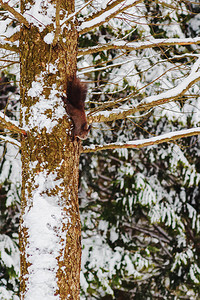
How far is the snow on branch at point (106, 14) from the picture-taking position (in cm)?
220

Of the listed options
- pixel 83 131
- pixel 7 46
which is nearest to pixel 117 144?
pixel 83 131

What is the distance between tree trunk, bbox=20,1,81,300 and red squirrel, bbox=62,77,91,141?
39 mm

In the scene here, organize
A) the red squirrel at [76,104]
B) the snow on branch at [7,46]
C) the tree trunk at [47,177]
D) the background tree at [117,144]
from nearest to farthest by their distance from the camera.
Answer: the tree trunk at [47,177] < the background tree at [117,144] < the red squirrel at [76,104] < the snow on branch at [7,46]

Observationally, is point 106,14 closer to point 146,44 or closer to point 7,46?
point 146,44

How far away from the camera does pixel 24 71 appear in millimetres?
2279

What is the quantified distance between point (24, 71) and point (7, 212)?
15.7ft

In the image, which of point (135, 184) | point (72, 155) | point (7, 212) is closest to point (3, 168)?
point (7, 212)

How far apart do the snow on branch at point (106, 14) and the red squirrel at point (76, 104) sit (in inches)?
15.5

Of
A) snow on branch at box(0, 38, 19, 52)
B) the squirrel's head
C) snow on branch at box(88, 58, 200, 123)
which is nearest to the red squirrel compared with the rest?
the squirrel's head

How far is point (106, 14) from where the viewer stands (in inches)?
88.9

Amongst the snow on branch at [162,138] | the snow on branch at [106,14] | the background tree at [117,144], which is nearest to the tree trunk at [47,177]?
the background tree at [117,144]

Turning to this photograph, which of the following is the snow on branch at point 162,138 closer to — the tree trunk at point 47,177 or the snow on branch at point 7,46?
the tree trunk at point 47,177

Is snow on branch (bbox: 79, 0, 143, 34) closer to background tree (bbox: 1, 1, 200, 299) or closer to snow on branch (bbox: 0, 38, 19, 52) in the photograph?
background tree (bbox: 1, 1, 200, 299)

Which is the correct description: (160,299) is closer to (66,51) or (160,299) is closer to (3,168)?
(3,168)
